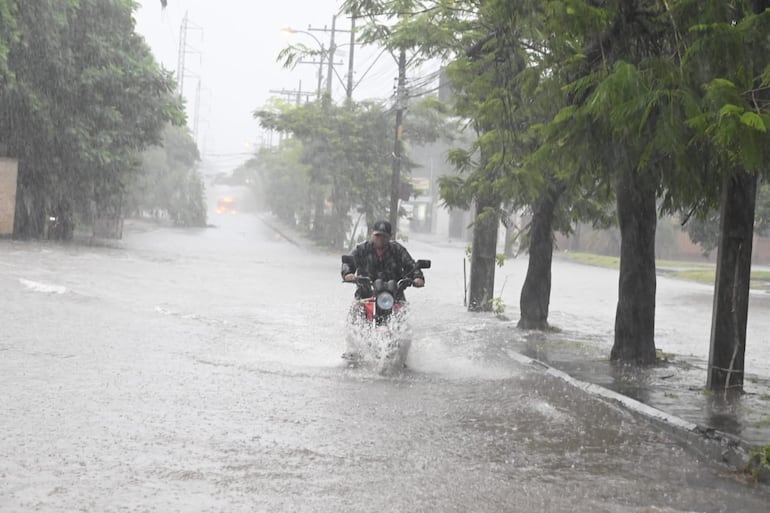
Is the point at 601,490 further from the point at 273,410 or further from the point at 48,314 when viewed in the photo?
the point at 48,314

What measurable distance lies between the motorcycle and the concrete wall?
26614mm

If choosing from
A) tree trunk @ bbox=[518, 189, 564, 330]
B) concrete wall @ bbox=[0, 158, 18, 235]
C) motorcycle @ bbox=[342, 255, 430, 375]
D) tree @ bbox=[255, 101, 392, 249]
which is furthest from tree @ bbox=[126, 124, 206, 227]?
motorcycle @ bbox=[342, 255, 430, 375]

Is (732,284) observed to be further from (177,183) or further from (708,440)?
(177,183)

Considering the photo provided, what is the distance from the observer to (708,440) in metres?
8.19

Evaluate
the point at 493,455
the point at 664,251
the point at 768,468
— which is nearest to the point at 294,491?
the point at 493,455

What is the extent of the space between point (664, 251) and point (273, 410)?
54603 millimetres

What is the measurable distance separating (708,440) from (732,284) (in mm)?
2828

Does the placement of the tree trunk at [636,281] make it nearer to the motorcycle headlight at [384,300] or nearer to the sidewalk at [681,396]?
the sidewalk at [681,396]

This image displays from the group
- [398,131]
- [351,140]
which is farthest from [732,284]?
[351,140]

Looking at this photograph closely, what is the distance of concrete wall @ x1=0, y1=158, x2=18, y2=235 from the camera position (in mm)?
35281

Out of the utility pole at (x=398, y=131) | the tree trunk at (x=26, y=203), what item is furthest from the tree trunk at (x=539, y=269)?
the tree trunk at (x=26, y=203)

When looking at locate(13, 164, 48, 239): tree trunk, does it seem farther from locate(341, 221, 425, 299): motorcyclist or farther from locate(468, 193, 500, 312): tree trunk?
locate(341, 221, 425, 299): motorcyclist

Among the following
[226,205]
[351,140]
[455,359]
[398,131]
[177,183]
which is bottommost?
[455,359]

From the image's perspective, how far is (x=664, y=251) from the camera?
60.7 metres
